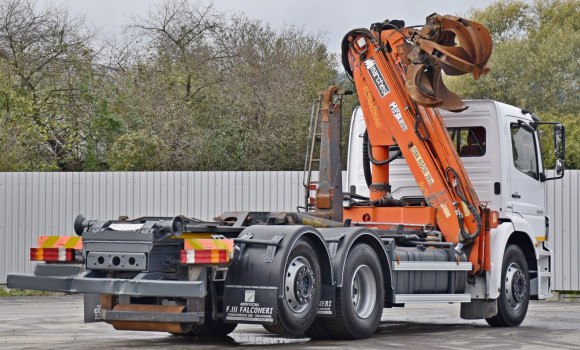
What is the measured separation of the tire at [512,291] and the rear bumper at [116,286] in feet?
17.8

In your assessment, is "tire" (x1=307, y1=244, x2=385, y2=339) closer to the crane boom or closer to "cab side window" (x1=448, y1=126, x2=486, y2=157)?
the crane boom

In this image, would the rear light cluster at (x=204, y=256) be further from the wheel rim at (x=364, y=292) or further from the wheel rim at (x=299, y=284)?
the wheel rim at (x=364, y=292)

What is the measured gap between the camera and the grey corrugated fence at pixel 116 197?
20.3 m

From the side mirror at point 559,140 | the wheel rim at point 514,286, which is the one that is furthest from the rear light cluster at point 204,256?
the side mirror at point 559,140

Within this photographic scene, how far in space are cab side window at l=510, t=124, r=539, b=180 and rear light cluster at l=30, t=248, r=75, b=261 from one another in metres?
6.29

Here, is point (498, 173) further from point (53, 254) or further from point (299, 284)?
point (53, 254)

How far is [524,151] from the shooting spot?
14.0 meters

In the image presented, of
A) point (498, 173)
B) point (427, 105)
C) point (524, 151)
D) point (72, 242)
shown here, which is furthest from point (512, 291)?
point (72, 242)

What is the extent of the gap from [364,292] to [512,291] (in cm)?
319

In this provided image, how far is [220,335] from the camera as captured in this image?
1158cm

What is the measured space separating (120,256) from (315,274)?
1926 millimetres

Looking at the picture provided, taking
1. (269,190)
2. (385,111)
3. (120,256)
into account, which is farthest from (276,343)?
(269,190)

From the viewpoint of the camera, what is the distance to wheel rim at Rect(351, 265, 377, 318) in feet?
35.5

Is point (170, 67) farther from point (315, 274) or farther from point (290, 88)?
point (315, 274)
